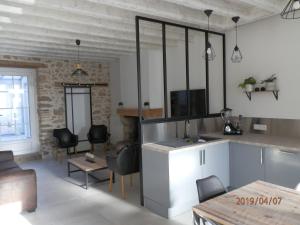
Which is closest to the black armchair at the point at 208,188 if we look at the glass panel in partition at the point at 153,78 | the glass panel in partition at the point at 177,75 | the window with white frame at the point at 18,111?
the glass panel in partition at the point at 177,75

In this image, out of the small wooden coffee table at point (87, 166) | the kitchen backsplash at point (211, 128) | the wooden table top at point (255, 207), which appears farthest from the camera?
the small wooden coffee table at point (87, 166)

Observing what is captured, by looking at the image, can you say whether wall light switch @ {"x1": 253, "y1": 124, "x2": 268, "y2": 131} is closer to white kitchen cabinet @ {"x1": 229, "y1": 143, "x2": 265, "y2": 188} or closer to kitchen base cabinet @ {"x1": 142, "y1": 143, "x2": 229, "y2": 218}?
white kitchen cabinet @ {"x1": 229, "y1": 143, "x2": 265, "y2": 188}

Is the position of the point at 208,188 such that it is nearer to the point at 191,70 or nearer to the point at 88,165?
the point at 88,165

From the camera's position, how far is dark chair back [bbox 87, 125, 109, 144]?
686cm

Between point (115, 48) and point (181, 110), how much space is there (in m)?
2.13

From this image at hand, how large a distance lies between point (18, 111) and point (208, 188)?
5710 millimetres

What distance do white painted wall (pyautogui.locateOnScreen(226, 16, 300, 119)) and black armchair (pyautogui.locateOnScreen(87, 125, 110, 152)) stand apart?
374cm

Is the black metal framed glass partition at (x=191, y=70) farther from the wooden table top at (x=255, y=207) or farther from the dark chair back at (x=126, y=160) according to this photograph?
the wooden table top at (x=255, y=207)

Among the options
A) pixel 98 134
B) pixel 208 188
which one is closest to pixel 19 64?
pixel 98 134

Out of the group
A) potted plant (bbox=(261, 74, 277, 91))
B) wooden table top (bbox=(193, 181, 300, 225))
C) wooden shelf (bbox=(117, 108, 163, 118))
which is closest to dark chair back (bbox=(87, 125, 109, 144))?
wooden shelf (bbox=(117, 108, 163, 118))

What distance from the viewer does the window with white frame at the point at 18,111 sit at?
6156 mm

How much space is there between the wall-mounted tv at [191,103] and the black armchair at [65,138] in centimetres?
280

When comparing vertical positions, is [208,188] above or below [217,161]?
above

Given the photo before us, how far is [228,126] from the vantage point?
4.03 metres
